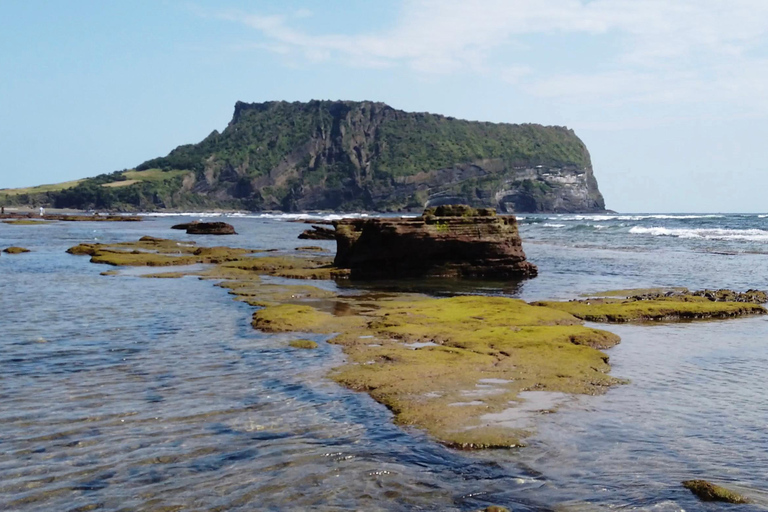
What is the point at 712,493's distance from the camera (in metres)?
7.62

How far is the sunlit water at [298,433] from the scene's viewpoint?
24.9ft

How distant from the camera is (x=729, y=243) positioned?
67.3 meters

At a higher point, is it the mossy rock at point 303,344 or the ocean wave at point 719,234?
the ocean wave at point 719,234

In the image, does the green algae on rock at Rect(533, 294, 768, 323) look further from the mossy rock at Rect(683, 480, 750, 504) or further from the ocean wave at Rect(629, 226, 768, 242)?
the ocean wave at Rect(629, 226, 768, 242)

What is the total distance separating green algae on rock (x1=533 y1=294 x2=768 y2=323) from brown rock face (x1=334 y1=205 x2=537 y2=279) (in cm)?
1156

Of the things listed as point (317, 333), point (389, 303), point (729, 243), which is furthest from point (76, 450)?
point (729, 243)

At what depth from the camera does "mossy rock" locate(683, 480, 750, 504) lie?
752 cm

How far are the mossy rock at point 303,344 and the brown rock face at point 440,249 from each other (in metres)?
18.1

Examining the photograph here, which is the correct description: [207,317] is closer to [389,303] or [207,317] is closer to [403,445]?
[389,303]

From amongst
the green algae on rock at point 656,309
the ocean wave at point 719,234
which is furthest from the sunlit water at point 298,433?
the ocean wave at point 719,234

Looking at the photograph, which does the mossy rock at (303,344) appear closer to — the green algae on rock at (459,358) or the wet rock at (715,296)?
the green algae on rock at (459,358)

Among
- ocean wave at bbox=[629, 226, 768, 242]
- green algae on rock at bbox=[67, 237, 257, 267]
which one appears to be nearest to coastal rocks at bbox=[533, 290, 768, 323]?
green algae on rock at bbox=[67, 237, 257, 267]

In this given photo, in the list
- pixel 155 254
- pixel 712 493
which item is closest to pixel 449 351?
pixel 712 493

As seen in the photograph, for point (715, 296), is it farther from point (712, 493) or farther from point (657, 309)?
point (712, 493)
